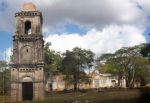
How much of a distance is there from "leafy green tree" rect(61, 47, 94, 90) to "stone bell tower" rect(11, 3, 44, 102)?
19950mm

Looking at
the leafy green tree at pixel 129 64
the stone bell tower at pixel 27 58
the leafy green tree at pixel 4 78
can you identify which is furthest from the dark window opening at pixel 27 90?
the leafy green tree at pixel 129 64

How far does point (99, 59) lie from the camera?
86.9m

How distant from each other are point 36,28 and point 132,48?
27.9 m

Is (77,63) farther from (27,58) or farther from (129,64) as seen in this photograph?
(27,58)

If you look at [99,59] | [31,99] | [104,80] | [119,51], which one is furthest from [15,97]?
[104,80]

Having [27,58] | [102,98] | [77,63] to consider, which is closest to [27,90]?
[27,58]

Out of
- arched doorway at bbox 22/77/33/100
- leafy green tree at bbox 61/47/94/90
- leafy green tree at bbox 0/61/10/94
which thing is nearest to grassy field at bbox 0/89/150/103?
arched doorway at bbox 22/77/33/100

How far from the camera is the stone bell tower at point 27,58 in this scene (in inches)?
2101

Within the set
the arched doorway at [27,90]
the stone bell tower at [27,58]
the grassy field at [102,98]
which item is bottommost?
Result: the grassy field at [102,98]

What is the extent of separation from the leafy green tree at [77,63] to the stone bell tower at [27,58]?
20.0 m

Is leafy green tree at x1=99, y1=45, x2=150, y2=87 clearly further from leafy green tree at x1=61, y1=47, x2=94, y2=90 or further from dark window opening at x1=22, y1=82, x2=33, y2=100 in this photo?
dark window opening at x1=22, y1=82, x2=33, y2=100

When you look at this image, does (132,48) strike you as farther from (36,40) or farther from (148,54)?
(148,54)

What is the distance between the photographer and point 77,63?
75000 millimetres

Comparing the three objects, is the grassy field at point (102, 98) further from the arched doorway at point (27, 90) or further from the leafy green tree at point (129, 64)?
the leafy green tree at point (129, 64)
